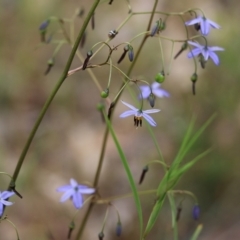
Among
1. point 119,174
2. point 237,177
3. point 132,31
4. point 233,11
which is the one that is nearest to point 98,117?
point 119,174

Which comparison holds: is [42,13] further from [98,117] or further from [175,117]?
[175,117]

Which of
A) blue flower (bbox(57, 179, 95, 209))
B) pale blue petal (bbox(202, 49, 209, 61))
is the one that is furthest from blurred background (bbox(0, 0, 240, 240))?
pale blue petal (bbox(202, 49, 209, 61))

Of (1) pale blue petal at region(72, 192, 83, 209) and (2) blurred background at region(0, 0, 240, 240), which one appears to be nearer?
(1) pale blue petal at region(72, 192, 83, 209)

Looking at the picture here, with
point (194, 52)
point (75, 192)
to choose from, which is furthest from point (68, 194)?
point (194, 52)

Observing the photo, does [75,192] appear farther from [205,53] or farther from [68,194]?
[205,53]

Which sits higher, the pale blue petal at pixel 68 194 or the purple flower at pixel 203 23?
the purple flower at pixel 203 23

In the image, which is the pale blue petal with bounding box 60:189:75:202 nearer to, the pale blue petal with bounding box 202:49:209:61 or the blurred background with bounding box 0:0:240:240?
the pale blue petal with bounding box 202:49:209:61

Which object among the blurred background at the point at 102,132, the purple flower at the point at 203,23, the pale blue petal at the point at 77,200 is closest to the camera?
the purple flower at the point at 203,23

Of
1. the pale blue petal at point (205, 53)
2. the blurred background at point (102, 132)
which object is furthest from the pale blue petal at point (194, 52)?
the blurred background at point (102, 132)

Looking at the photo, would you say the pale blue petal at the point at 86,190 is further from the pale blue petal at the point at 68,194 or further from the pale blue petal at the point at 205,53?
the pale blue petal at the point at 205,53
